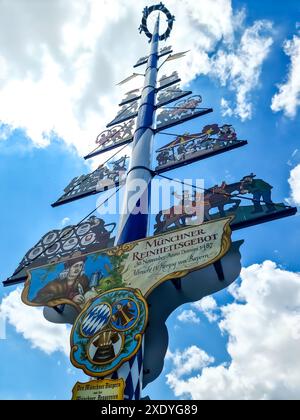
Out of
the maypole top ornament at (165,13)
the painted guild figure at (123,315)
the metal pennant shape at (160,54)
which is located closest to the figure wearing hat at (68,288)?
the painted guild figure at (123,315)

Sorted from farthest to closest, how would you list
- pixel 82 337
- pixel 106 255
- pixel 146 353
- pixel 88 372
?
pixel 106 255, pixel 146 353, pixel 82 337, pixel 88 372

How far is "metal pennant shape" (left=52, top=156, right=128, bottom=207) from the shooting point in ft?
33.6

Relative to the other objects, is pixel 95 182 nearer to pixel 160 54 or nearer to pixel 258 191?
pixel 258 191

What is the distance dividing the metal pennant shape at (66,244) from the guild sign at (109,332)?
6.19 ft

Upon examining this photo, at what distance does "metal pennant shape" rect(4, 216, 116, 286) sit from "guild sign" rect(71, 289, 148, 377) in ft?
6.19

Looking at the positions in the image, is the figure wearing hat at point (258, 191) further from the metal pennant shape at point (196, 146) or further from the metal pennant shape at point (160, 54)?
the metal pennant shape at point (160, 54)

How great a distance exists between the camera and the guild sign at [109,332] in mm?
5793

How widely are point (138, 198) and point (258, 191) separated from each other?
93.9 inches

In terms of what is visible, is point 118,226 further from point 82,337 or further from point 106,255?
point 82,337

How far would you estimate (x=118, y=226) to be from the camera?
27.0 ft

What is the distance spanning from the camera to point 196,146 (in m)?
9.91
